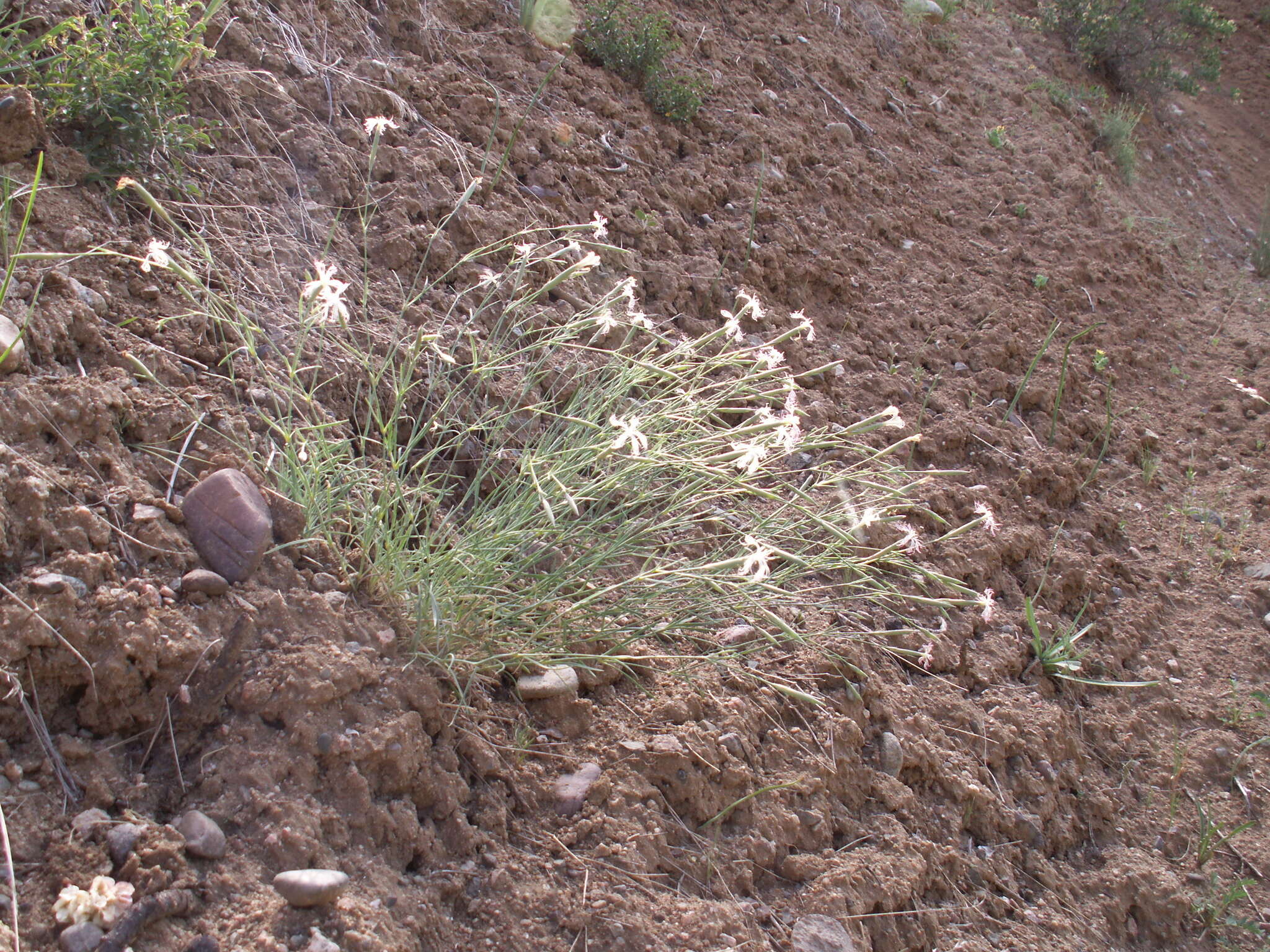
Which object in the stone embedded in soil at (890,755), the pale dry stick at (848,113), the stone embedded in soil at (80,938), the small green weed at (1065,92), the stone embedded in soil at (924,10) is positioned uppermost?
the small green weed at (1065,92)

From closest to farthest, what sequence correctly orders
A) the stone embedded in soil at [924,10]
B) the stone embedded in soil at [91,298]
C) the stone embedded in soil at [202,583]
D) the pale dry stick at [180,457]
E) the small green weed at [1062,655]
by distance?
the stone embedded in soil at [202,583] → the pale dry stick at [180,457] → the stone embedded in soil at [91,298] → the small green weed at [1062,655] → the stone embedded in soil at [924,10]

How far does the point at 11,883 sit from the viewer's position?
1046mm

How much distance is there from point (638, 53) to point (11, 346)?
9.89ft

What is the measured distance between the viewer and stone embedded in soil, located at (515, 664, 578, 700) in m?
1.80

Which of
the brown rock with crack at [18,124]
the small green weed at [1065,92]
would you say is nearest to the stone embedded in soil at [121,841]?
the brown rock with crack at [18,124]

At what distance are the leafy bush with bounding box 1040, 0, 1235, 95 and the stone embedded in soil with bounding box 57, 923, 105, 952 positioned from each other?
832cm

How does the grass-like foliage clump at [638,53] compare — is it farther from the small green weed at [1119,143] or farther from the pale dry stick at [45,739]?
the small green weed at [1119,143]

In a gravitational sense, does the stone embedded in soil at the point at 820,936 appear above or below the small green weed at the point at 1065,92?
below

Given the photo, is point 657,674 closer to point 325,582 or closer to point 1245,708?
point 325,582

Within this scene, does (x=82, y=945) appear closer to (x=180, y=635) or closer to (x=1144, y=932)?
(x=180, y=635)

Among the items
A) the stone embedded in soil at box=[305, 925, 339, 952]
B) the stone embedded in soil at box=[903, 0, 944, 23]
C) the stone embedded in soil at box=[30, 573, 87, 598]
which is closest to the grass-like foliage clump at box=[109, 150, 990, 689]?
the stone embedded in soil at box=[30, 573, 87, 598]

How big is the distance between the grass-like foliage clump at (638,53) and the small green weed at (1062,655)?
254cm

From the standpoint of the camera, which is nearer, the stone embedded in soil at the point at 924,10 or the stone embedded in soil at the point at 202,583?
the stone embedded in soil at the point at 202,583

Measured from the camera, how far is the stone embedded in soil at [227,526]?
5.11 ft
